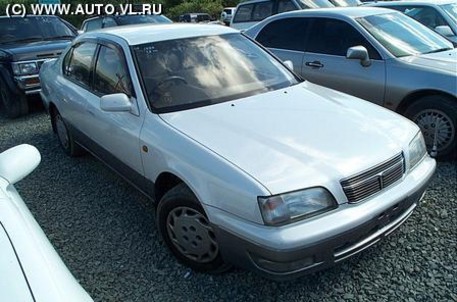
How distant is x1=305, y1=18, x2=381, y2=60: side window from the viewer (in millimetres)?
4809

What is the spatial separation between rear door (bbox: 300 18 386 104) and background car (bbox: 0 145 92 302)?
387cm

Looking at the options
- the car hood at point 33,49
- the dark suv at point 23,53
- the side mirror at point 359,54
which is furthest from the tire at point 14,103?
the side mirror at point 359,54

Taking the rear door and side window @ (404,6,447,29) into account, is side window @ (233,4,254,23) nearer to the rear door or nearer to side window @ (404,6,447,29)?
side window @ (404,6,447,29)

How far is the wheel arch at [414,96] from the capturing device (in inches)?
161

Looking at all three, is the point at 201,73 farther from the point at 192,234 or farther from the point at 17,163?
the point at 17,163

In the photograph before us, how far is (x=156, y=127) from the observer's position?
284 centimetres

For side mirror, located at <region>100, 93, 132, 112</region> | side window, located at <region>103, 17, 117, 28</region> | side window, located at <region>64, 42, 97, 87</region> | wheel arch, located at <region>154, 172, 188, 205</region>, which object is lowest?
side window, located at <region>103, 17, 117, 28</region>

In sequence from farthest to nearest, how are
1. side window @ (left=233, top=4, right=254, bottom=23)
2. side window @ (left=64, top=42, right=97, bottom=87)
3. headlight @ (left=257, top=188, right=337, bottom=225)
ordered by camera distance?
side window @ (left=233, top=4, right=254, bottom=23) < side window @ (left=64, top=42, right=97, bottom=87) < headlight @ (left=257, top=188, right=337, bottom=225)

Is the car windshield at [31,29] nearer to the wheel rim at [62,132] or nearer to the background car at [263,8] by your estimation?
the wheel rim at [62,132]

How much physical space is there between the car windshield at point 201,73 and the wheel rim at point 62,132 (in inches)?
78.7

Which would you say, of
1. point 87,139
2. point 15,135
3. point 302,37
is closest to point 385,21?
point 302,37

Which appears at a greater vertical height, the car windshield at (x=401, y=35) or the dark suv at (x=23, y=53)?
the car windshield at (x=401, y=35)

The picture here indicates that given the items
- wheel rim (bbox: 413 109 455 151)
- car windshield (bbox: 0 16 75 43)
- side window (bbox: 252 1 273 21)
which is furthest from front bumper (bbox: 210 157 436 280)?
side window (bbox: 252 1 273 21)

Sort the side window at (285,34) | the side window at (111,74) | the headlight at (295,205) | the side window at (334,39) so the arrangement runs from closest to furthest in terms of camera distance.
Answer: the headlight at (295,205), the side window at (111,74), the side window at (334,39), the side window at (285,34)
